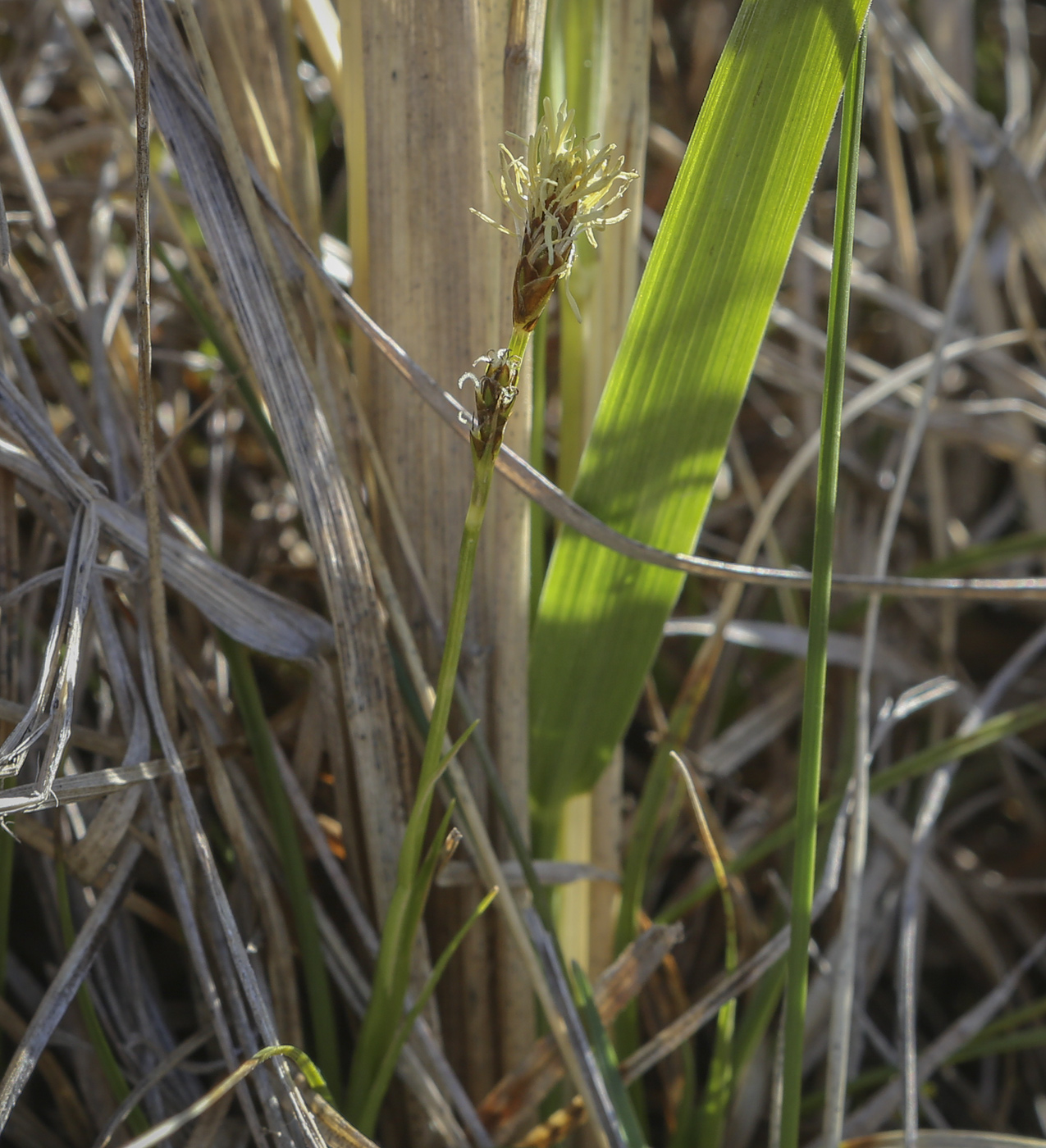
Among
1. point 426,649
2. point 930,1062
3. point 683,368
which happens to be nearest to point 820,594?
point 683,368

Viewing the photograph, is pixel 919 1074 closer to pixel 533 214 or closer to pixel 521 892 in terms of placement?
pixel 521 892

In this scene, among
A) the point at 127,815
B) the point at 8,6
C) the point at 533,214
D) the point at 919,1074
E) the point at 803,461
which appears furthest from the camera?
the point at 8,6

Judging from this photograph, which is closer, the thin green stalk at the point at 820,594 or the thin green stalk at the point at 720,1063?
the thin green stalk at the point at 820,594

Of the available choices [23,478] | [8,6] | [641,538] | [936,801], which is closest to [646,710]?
[936,801]

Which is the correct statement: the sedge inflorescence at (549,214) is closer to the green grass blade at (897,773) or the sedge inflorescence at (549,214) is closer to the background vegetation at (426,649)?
the background vegetation at (426,649)

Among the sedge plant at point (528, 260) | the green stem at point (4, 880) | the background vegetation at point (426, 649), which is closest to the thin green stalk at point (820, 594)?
the background vegetation at point (426, 649)

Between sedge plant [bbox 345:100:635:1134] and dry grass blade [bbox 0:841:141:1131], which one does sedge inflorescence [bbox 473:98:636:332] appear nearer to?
sedge plant [bbox 345:100:635:1134]
